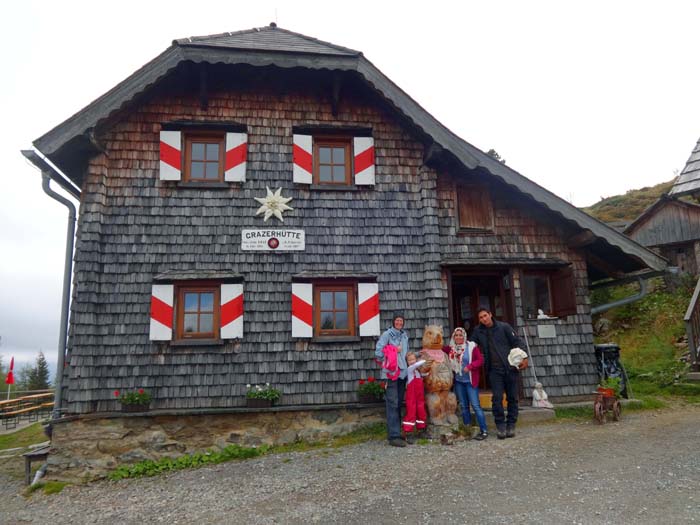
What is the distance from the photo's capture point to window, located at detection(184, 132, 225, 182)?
7777mm

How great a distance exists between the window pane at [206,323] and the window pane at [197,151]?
109 inches

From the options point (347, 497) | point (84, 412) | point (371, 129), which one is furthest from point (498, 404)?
point (84, 412)

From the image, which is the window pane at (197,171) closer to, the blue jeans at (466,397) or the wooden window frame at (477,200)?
the wooden window frame at (477,200)

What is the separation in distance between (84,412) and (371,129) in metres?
6.58

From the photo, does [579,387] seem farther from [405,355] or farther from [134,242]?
[134,242]

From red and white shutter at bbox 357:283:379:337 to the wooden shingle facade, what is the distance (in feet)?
0.12

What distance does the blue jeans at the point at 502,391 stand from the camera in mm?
6316

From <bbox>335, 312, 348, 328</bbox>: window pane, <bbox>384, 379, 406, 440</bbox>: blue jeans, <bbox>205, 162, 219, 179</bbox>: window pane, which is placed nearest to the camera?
<bbox>384, 379, 406, 440</bbox>: blue jeans

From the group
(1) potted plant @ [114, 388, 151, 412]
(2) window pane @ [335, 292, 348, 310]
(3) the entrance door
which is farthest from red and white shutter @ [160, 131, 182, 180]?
(3) the entrance door

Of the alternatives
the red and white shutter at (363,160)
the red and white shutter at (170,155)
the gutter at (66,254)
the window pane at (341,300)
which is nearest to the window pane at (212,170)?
the red and white shutter at (170,155)

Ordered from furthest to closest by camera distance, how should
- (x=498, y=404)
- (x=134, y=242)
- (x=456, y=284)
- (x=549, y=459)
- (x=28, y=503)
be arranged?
(x=456, y=284), (x=134, y=242), (x=498, y=404), (x=28, y=503), (x=549, y=459)

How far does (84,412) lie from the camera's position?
662 centimetres

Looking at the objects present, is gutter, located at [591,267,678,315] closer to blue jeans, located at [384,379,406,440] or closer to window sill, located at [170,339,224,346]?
blue jeans, located at [384,379,406,440]

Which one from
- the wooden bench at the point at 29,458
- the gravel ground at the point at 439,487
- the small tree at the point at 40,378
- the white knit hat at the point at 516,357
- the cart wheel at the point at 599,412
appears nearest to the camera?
the gravel ground at the point at 439,487
